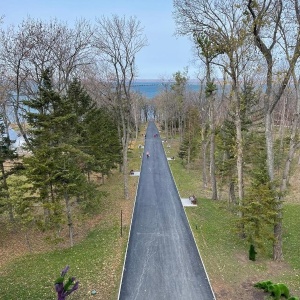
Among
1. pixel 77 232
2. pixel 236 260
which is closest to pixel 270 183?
pixel 236 260

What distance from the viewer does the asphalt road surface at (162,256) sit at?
12.4 meters

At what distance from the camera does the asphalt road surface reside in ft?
40.5

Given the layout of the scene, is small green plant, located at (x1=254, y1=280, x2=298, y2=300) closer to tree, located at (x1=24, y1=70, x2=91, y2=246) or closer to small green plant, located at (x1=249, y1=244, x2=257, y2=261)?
small green plant, located at (x1=249, y1=244, x2=257, y2=261)

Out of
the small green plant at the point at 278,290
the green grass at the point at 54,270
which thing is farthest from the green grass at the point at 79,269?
the small green plant at the point at 278,290

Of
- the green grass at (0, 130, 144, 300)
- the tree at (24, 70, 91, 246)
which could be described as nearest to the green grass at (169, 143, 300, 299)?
the green grass at (0, 130, 144, 300)

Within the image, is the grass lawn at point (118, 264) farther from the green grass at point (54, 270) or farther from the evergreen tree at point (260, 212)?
the evergreen tree at point (260, 212)

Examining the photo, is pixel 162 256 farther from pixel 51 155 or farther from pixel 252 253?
pixel 51 155

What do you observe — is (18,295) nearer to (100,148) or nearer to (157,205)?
(157,205)

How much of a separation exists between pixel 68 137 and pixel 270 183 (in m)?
11.2

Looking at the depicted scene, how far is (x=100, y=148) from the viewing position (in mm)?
24844

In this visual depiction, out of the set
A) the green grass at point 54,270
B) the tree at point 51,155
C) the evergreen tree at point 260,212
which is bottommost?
the green grass at point 54,270

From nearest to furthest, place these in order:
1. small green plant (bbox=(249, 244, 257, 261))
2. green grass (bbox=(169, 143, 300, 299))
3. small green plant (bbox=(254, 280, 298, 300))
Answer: small green plant (bbox=(254, 280, 298, 300)), green grass (bbox=(169, 143, 300, 299)), small green plant (bbox=(249, 244, 257, 261))

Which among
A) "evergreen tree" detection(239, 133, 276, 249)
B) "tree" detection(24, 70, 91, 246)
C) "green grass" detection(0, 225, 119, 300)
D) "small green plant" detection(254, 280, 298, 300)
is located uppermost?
"tree" detection(24, 70, 91, 246)

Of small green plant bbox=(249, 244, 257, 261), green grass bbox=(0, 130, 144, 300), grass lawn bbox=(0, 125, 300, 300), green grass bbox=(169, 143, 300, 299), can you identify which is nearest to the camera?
green grass bbox=(0, 130, 144, 300)
